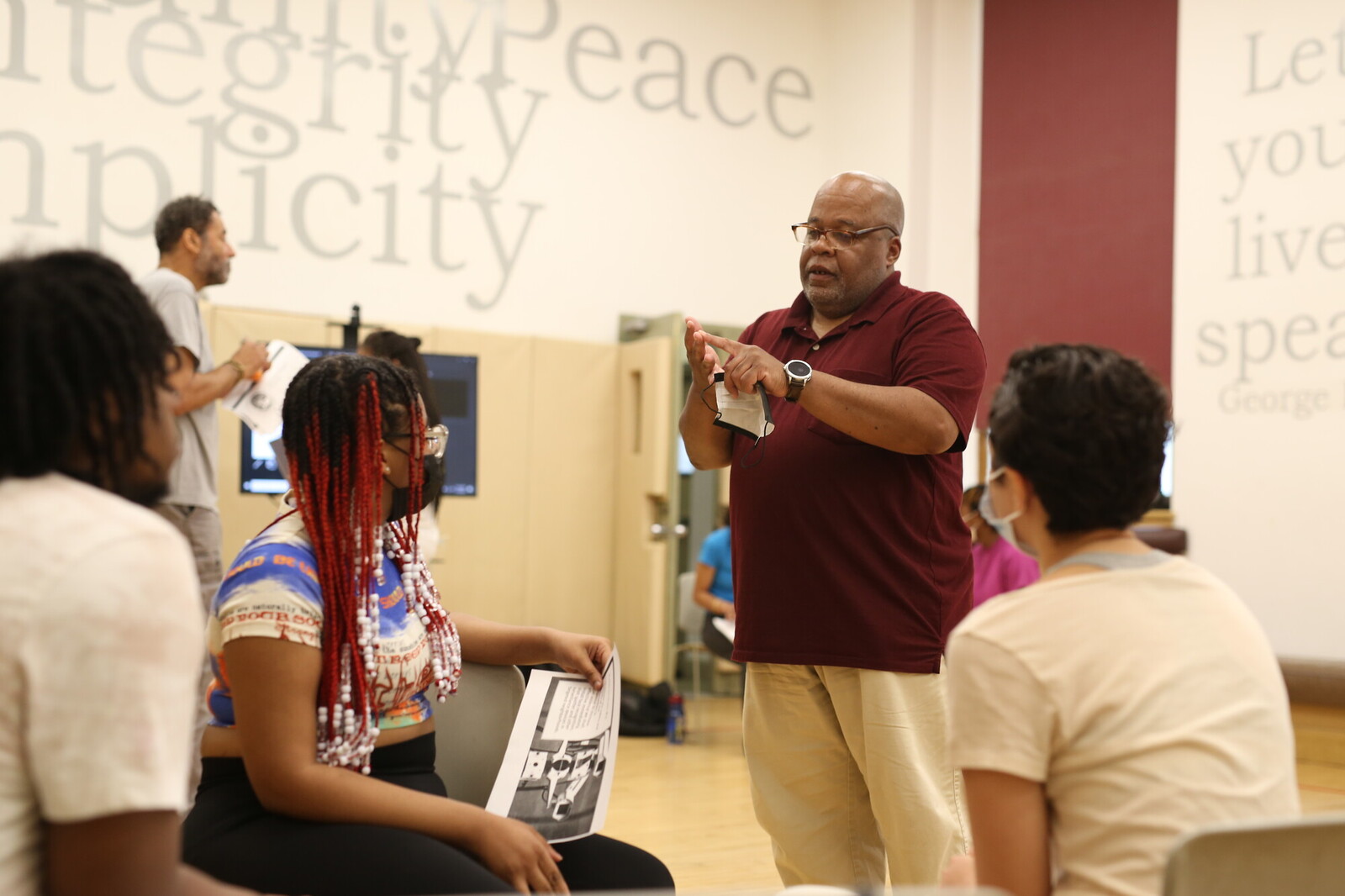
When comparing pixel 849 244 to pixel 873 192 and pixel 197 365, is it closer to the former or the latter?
pixel 873 192

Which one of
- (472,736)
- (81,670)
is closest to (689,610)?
(472,736)

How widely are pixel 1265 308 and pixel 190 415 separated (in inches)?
180

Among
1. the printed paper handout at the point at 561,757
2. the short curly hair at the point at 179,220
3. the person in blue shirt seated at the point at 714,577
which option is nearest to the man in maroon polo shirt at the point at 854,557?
the printed paper handout at the point at 561,757

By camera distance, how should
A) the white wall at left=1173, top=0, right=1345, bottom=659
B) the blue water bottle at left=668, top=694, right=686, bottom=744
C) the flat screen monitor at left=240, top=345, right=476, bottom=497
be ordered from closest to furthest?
the white wall at left=1173, top=0, right=1345, bottom=659 < the blue water bottle at left=668, top=694, right=686, bottom=744 < the flat screen monitor at left=240, top=345, right=476, bottom=497

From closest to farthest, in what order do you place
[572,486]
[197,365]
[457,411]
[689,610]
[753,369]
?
[753,369] < [197,365] < [457,411] < [689,610] < [572,486]

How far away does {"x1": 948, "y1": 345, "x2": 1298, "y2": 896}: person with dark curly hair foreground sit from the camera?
1132 millimetres

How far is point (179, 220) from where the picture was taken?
3797 millimetres

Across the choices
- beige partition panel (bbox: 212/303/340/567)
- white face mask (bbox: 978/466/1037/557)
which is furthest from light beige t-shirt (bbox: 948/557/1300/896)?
beige partition panel (bbox: 212/303/340/567)

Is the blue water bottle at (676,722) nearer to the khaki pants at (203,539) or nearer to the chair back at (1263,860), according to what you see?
the khaki pants at (203,539)

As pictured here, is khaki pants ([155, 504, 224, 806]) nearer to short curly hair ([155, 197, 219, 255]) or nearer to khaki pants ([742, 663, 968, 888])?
short curly hair ([155, 197, 219, 255])

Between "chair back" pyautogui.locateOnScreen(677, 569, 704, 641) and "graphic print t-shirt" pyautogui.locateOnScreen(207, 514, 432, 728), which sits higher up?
"graphic print t-shirt" pyautogui.locateOnScreen(207, 514, 432, 728)

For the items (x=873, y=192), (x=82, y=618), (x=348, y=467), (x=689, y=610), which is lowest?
(x=689, y=610)

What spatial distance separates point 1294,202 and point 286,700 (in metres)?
5.37

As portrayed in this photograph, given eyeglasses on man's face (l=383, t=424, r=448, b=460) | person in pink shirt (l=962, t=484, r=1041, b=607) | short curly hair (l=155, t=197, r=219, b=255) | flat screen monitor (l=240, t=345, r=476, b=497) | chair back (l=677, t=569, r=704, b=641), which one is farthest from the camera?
chair back (l=677, t=569, r=704, b=641)
